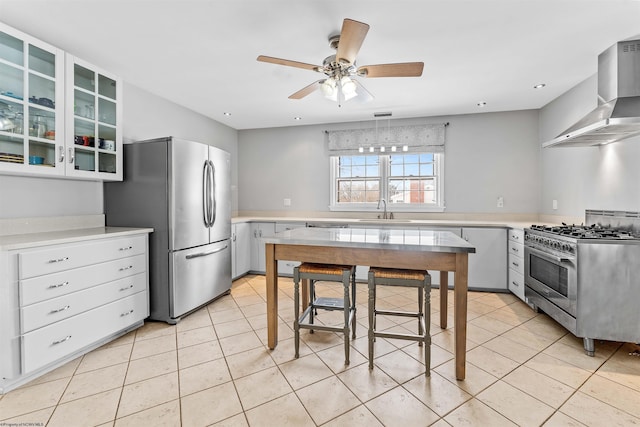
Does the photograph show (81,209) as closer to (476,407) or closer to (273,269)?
(273,269)

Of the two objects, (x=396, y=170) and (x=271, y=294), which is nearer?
(x=271, y=294)

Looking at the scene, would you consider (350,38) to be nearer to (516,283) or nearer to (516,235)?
(516,235)

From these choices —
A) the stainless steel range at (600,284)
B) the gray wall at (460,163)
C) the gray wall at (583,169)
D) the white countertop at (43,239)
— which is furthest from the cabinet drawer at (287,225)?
the gray wall at (583,169)

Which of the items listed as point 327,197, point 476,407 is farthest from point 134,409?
point 327,197

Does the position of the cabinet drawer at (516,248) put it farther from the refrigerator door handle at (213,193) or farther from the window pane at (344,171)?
the refrigerator door handle at (213,193)

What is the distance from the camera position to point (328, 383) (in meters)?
1.92

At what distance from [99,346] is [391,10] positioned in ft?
11.0

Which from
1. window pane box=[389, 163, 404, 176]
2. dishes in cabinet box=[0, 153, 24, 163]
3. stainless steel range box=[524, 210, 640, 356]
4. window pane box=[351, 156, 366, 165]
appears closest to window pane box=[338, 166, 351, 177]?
window pane box=[351, 156, 366, 165]

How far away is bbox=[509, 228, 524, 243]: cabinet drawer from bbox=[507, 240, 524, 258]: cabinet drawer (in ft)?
0.15

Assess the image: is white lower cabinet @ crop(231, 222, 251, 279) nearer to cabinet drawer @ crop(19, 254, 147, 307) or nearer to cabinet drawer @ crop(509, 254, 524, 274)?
cabinet drawer @ crop(19, 254, 147, 307)

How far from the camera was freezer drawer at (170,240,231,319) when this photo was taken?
2.88 meters

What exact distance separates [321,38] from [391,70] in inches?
24.5

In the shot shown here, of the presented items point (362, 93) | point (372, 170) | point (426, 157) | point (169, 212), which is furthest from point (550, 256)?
point (169, 212)

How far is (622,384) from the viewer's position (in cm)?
192
